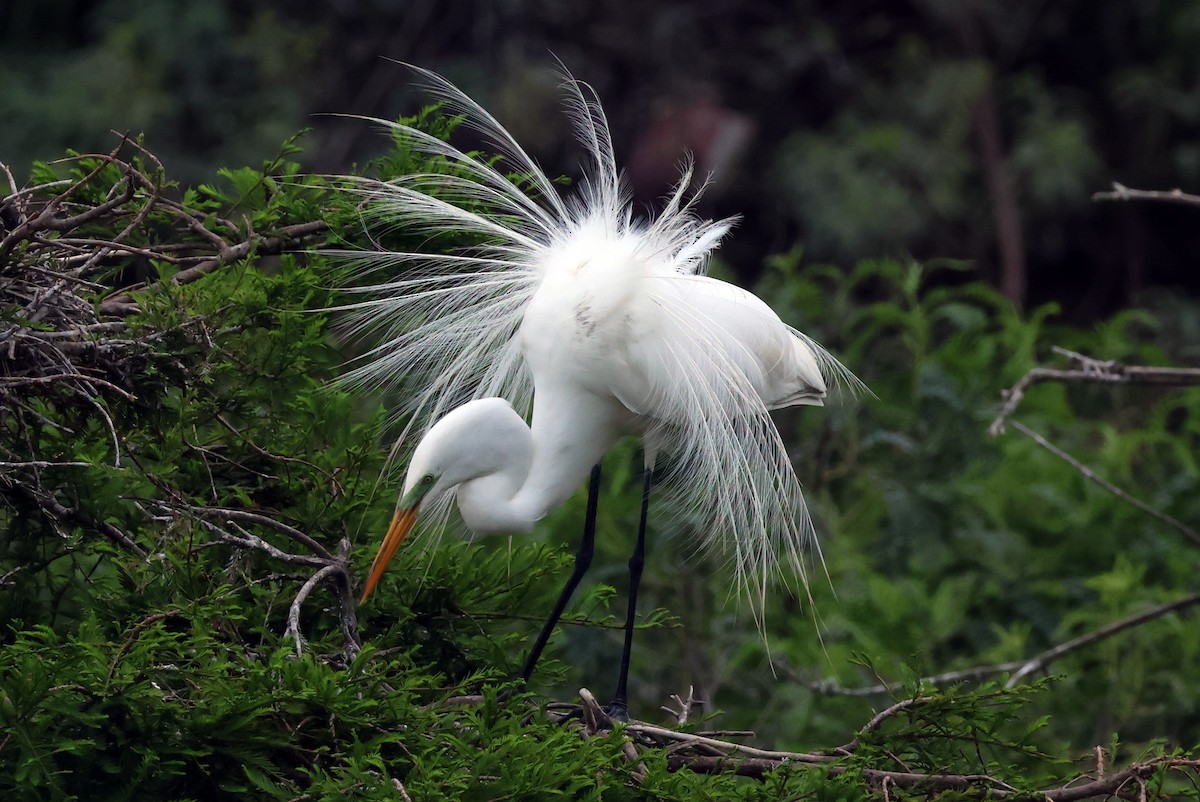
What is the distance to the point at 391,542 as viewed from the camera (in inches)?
102

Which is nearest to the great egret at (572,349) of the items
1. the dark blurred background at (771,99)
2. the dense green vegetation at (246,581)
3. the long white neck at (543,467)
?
the long white neck at (543,467)

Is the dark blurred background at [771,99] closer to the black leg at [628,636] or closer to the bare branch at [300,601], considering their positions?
the black leg at [628,636]

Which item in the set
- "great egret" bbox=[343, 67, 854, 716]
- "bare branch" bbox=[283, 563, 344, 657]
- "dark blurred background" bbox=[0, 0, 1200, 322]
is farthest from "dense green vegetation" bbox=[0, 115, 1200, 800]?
"dark blurred background" bbox=[0, 0, 1200, 322]

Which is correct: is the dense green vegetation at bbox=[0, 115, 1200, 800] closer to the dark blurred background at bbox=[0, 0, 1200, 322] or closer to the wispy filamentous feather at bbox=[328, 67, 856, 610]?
the wispy filamentous feather at bbox=[328, 67, 856, 610]

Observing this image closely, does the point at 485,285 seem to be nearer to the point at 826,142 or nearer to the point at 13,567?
the point at 13,567

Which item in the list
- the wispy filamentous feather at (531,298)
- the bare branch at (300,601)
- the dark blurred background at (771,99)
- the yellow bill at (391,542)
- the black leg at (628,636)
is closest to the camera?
the bare branch at (300,601)

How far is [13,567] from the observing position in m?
2.65

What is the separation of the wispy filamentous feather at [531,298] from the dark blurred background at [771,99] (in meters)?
4.04

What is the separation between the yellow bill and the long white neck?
0.22m

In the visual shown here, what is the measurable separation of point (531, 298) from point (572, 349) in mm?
221

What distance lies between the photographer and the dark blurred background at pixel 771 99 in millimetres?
7629

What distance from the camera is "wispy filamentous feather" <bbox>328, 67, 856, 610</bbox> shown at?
9.73 ft

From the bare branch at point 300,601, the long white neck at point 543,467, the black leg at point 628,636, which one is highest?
the long white neck at point 543,467

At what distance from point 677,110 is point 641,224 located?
15.4ft
